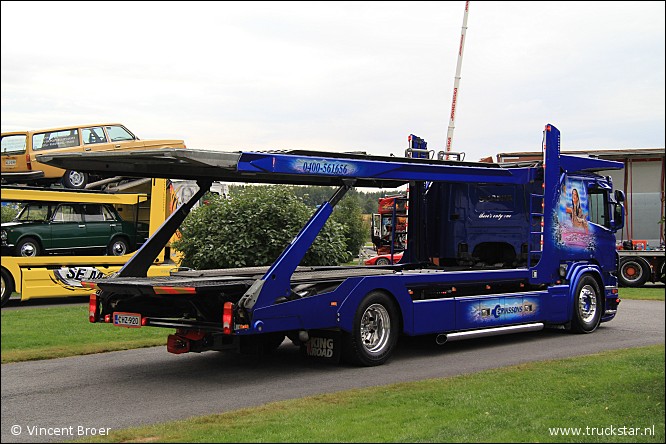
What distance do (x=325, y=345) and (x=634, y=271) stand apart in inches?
747

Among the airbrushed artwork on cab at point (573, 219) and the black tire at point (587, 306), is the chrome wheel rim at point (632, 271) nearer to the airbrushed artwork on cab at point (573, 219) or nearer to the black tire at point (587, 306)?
the black tire at point (587, 306)

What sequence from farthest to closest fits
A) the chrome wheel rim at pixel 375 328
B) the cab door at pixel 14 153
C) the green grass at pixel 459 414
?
the cab door at pixel 14 153 → the chrome wheel rim at pixel 375 328 → the green grass at pixel 459 414

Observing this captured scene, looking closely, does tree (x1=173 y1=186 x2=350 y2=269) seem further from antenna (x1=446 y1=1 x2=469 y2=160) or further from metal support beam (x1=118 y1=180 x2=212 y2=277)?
antenna (x1=446 y1=1 x2=469 y2=160)

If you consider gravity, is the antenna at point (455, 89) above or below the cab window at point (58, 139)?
above

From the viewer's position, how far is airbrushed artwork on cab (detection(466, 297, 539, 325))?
43.7 feet

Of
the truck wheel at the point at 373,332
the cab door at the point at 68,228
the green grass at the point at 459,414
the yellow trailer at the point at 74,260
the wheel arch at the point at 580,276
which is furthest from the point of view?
the cab door at the point at 68,228

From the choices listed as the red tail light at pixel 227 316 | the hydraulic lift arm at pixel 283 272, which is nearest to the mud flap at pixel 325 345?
the hydraulic lift arm at pixel 283 272

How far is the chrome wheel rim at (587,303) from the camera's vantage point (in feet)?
50.5

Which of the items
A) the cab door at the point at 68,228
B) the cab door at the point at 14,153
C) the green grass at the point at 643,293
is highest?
the cab door at the point at 14,153

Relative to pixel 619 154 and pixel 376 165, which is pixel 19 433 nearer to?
pixel 376 165

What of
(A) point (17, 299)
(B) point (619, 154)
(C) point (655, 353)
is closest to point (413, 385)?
(C) point (655, 353)

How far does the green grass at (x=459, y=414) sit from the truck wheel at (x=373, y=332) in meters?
1.59

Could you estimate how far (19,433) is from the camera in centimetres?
760

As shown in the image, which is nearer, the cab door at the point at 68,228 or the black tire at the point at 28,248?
the black tire at the point at 28,248
